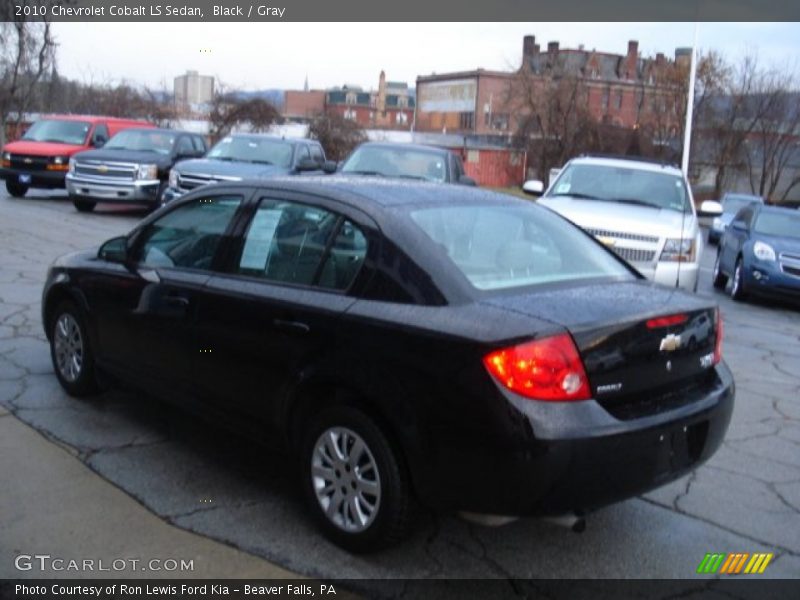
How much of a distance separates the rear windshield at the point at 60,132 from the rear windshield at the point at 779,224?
14.2 meters

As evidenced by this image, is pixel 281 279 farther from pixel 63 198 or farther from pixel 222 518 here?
pixel 63 198

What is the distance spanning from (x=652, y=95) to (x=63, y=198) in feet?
99.1

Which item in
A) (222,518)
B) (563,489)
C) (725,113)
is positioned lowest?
(222,518)

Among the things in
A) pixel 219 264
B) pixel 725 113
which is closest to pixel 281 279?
pixel 219 264

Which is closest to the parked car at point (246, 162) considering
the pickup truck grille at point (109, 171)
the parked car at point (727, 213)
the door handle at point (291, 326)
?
the pickup truck grille at point (109, 171)

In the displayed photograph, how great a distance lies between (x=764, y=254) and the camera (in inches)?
501

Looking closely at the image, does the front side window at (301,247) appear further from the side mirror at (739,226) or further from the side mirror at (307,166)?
the side mirror at (739,226)

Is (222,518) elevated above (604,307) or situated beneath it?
situated beneath

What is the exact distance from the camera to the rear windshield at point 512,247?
4.06 metres

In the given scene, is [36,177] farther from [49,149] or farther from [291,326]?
[291,326]

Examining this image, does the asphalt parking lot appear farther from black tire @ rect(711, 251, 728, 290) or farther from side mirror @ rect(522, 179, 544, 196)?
black tire @ rect(711, 251, 728, 290)

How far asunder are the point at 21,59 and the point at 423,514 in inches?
1201

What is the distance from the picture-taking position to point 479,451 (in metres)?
3.47

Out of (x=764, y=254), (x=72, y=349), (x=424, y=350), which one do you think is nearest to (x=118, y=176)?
(x=764, y=254)
